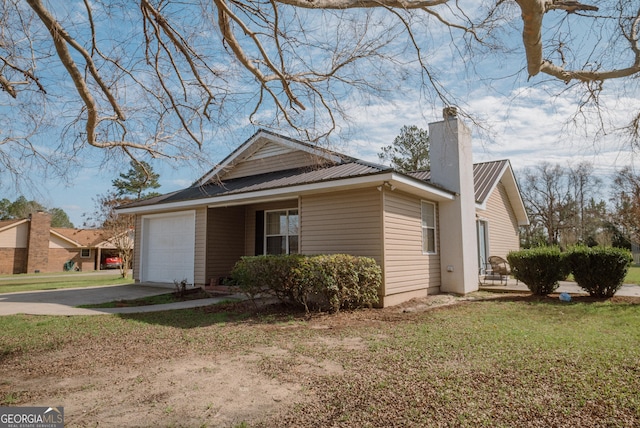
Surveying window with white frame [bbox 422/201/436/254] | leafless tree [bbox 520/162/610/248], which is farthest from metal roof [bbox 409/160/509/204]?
leafless tree [bbox 520/162/610/248]

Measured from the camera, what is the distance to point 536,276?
10664 mm

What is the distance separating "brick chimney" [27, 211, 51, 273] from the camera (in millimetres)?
33375

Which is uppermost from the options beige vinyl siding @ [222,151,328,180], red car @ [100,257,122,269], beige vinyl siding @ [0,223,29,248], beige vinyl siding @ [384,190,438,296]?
beige vinyl siding @ [222,151,328,180]

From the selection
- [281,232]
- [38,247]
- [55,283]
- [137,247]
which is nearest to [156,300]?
[281,232]

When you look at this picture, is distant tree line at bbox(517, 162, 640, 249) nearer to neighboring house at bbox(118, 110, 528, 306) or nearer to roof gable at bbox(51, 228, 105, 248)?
neighboring house at bbox(118, 110, 528, 306)

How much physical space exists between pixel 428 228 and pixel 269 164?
5.83 meters

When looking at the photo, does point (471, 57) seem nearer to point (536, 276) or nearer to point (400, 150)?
point (536, 276)

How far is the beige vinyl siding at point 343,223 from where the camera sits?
920 cm

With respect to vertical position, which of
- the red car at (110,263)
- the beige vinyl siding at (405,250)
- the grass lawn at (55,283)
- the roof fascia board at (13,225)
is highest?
the roof fascia board at (13,225)

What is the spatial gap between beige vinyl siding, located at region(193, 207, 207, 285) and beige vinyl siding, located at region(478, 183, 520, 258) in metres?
9.93

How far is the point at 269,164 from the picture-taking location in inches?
536

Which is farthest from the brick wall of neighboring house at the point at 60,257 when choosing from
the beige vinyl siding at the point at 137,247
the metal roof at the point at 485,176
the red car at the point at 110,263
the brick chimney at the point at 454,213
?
the brick chimney at the point at 454,213

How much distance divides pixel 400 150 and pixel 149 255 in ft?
74.5

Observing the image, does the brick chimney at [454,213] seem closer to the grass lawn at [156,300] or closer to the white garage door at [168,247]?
the grass lawn at [156,300]
